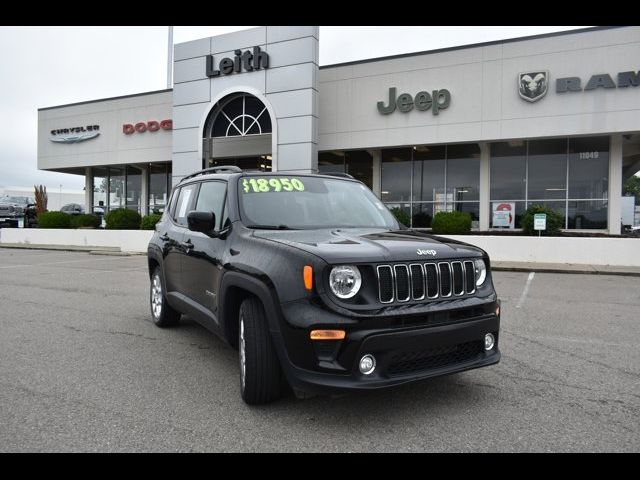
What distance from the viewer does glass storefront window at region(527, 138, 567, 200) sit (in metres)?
18.8

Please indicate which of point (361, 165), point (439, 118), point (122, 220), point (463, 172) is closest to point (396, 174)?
point (361, 165)

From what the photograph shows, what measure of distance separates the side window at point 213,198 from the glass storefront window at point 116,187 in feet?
87.2

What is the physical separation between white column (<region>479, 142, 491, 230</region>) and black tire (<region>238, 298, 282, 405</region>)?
17446 millimetres

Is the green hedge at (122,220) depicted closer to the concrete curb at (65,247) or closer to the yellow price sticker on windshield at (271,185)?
the concrete curb at (65,247)

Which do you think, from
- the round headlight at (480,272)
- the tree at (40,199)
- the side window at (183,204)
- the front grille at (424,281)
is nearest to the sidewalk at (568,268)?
the side window at (183,204)

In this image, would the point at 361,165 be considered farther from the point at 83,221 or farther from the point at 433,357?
the point at 433,357

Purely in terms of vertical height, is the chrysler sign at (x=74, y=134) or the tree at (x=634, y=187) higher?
the tree at (x=634, y=187)

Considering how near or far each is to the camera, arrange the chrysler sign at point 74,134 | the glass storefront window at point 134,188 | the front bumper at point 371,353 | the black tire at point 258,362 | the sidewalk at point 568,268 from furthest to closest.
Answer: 1. the glass storefront window at point 134,188
2. the chrysler sign at point 74,134
3. the sidewalk at point 568,268
4. the black tire at point 258,362
5. the front bumper at point 371,353

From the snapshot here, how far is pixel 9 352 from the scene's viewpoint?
5.21 meters

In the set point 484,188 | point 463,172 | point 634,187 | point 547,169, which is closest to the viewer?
point 547,169

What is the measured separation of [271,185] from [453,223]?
1392 cm

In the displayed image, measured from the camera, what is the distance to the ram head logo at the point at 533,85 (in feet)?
55.6

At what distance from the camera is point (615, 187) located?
58.7 ft

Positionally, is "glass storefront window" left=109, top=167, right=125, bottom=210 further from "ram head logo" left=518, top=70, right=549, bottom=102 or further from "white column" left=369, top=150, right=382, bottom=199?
"ram head logo" left=518, top=70, right=549, bottom=102
